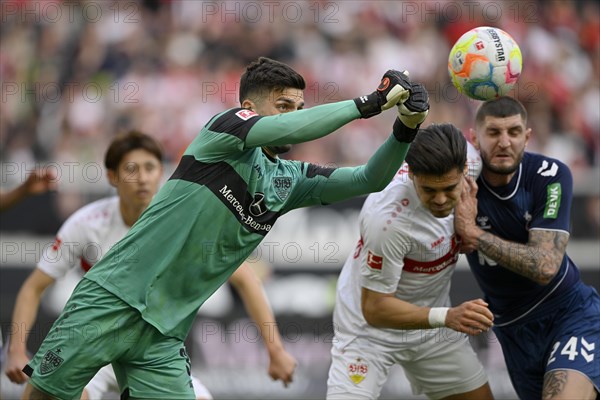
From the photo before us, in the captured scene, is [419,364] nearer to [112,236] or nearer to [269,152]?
[269,152]

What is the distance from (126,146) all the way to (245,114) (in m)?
2.51

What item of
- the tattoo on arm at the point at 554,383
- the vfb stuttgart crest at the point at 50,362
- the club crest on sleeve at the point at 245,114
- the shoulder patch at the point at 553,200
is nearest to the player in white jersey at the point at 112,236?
the vfb stuttgart crest at the point at 50,362

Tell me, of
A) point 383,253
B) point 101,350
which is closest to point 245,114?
point 101,350

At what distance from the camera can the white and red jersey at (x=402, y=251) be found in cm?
693

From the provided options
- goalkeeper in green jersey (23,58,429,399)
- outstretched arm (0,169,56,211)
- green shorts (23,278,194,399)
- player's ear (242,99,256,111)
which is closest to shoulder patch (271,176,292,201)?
goalkeeper in green jersey (23,58,429,399)

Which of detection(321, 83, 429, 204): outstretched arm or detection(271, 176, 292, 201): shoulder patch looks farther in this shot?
detection(271, 176, 292, 201): shoulder patch

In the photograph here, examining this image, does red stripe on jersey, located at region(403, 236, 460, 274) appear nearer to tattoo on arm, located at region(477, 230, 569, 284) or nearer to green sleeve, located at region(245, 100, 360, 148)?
tattoo on arm, located at region(477, 230, 569, 284)

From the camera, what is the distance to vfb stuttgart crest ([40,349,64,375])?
591 centimetres

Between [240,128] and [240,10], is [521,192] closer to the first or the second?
[240,128]

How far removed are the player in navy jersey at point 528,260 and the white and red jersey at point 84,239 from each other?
106 inches

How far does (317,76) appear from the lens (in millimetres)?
14352

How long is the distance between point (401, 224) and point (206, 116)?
6.96 metres

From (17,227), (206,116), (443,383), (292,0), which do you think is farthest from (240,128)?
(292,0)

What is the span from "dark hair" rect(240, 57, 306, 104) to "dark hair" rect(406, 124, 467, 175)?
0.94m
